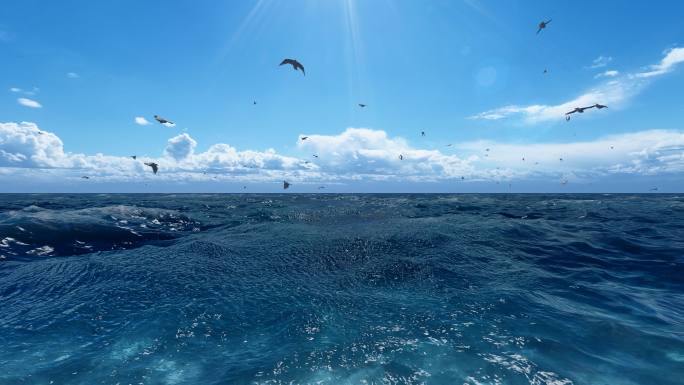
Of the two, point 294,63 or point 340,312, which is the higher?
point 294,63

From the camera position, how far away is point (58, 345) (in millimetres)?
10500

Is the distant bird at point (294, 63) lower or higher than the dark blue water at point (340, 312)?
higher

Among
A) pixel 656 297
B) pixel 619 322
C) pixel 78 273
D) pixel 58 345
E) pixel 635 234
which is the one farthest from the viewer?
pixel 635 234

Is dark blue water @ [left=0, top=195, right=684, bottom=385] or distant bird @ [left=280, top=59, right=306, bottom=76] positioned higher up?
distant bird @ [left=280, top=59, right=306, bottom=76]

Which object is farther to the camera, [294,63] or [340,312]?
[294,63]

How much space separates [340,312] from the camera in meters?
12.9

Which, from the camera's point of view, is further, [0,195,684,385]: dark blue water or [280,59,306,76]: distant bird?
[280,59,306,76]: distant bird

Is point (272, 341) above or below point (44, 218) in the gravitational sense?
below

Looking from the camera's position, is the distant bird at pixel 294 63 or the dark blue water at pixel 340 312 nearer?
the dark blue water at pixel 340 312

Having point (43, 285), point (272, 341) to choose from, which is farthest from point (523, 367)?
point (43, 285)

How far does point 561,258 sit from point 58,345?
26.4 meters

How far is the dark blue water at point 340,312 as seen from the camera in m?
9.23

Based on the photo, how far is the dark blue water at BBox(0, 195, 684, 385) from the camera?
A: 9234 millimetres

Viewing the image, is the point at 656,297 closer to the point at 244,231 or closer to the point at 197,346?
the point at 197,346
